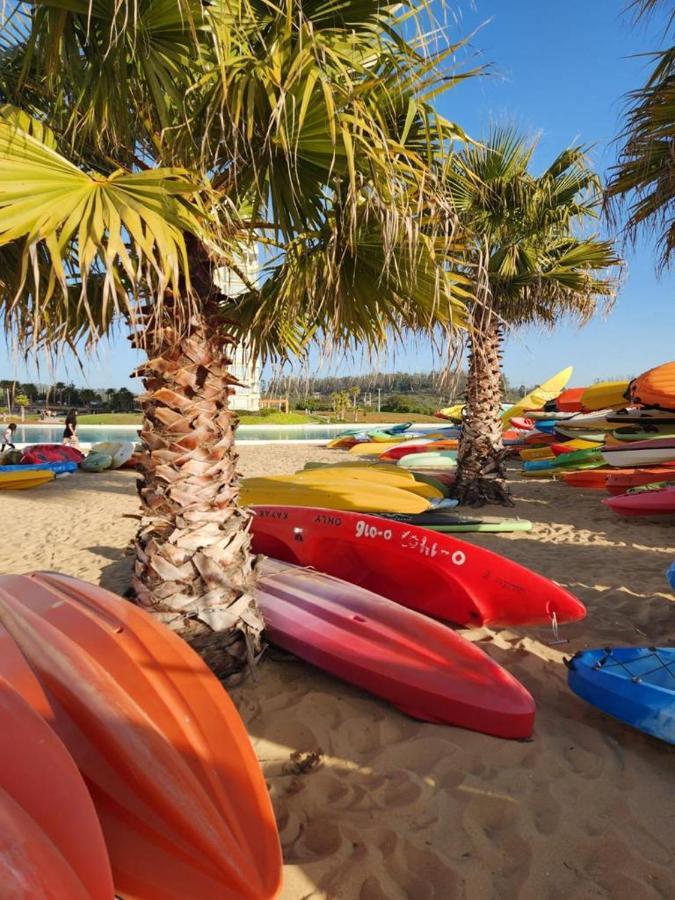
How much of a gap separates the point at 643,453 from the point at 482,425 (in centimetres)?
288

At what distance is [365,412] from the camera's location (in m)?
46.1

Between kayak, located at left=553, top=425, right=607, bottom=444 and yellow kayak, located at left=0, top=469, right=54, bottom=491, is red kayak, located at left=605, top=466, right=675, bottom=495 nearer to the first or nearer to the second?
kayak, located at left=553, top=425, right=607, bottom=444

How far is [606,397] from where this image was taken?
930 centimetres

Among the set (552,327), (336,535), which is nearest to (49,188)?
(336,535)

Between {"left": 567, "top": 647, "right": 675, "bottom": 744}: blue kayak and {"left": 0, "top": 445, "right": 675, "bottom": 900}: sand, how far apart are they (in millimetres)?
171

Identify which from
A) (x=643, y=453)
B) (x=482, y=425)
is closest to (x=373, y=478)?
(x=482, y=425)

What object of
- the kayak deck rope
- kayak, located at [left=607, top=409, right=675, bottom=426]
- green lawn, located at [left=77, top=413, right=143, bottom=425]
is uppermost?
kayak, located at [left=607, top=409, right=675, bottom=426]

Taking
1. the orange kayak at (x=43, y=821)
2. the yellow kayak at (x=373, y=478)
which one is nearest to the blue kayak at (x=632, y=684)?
the orange kayak at (x=43, y=821)

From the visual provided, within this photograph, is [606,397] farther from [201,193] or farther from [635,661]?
[201,193]

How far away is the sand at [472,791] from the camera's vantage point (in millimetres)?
1787

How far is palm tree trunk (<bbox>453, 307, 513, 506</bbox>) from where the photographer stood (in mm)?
7902

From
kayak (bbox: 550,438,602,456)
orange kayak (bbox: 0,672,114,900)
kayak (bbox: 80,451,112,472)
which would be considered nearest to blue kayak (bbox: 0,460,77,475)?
kayak (bbox: 80,451,112,472)

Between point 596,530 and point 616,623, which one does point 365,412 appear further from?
point 616,623

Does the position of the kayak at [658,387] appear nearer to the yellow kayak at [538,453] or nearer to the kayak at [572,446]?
the kayak at [572,446]
